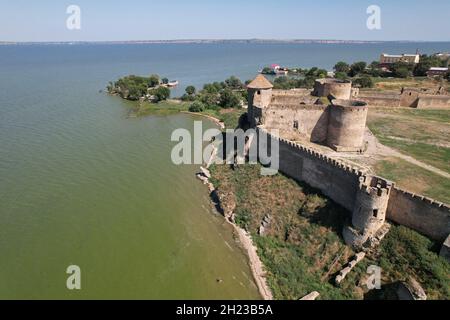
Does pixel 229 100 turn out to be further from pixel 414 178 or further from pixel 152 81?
pixel 414 178

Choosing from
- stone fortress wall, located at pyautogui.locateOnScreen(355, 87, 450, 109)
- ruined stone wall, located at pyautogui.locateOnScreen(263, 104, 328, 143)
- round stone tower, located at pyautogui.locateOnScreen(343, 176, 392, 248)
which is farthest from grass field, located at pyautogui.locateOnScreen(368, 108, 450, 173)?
round stone tower, located at pyautogui.locateOnScreen(343, 176, 392, 248)

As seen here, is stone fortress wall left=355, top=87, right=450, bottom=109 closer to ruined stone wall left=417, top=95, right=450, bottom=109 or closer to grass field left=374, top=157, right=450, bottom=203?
ruined stone wall left=417, top=95, right=450, bottom=109

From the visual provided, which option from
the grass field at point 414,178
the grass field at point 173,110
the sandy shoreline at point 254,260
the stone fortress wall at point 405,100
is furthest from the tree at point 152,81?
the grass field at point 414,178

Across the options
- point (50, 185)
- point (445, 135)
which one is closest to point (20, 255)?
point (50, 185)

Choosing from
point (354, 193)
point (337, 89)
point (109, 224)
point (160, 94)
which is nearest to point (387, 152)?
point (354, 193)
